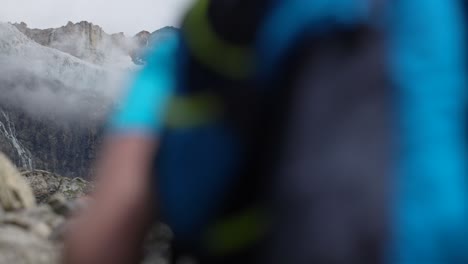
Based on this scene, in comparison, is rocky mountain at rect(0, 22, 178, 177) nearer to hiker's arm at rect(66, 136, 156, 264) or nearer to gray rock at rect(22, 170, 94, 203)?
gray rock at rect(22, 170, 94, 203)

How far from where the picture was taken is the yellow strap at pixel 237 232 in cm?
110

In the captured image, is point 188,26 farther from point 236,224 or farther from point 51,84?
point 51,84

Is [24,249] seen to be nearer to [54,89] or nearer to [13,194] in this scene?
[13,194]

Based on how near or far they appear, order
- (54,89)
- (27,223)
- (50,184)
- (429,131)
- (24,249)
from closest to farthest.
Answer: (429,131) → (24,249) → (27,223) → (50,184) → (54,89)

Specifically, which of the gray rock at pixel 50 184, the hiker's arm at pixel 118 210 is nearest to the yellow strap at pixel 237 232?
the hiker's arm at pixel 118 210

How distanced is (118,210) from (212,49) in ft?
0.84

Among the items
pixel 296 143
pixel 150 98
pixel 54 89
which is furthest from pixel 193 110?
pixel 54 89

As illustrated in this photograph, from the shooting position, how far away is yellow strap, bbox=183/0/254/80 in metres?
1.13

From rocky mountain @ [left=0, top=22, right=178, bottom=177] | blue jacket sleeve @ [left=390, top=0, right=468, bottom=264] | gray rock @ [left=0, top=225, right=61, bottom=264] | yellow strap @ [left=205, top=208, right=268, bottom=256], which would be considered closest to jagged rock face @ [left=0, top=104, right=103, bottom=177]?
rocky mountain @ [left=0, top=22, right=178, bottom=177]

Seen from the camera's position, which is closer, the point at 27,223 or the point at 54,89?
the point at 27,223

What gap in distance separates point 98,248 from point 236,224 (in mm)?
195

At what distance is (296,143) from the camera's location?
1073mm

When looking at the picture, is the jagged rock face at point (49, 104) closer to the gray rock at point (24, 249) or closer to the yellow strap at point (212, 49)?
the gray rock at point (24, 249)

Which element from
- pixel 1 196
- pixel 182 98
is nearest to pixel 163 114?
pixel 182 98
